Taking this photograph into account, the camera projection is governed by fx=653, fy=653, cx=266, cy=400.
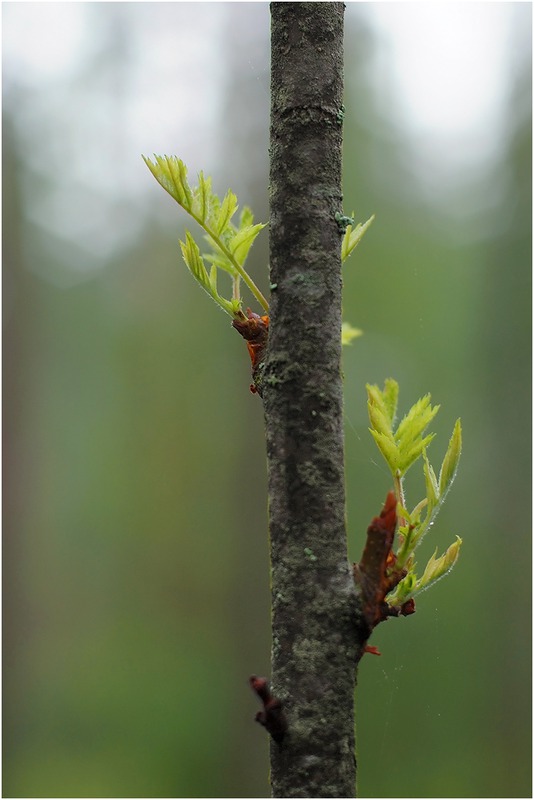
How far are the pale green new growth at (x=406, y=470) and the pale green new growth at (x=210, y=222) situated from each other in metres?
0.15

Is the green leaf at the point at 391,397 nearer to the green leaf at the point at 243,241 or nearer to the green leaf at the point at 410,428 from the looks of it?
the green leaf at the point at 410,428

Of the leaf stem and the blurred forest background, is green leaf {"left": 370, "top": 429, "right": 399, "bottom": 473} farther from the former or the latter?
the blurred forest background

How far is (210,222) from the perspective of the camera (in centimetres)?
60

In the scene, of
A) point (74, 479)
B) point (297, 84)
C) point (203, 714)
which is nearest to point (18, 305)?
point (74, 479)

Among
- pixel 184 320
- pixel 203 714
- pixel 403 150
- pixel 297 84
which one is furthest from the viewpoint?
pixel 184 320

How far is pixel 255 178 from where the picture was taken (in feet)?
12.8

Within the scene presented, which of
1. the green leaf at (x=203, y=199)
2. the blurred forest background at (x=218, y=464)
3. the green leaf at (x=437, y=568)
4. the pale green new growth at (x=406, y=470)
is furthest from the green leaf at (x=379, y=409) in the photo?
the blurred forest background at (x=218, y=464)

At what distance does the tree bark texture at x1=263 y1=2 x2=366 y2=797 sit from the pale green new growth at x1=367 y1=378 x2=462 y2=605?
0.07 meters

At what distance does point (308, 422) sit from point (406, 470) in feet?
0.41

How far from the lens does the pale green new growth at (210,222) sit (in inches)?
22.5

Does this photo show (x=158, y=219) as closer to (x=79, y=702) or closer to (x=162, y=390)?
(x=162, y=390)

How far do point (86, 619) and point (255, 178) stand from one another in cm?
479

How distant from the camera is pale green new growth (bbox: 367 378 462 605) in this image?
1.73ft

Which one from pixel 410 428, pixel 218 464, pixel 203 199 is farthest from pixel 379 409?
pixel 218 464
